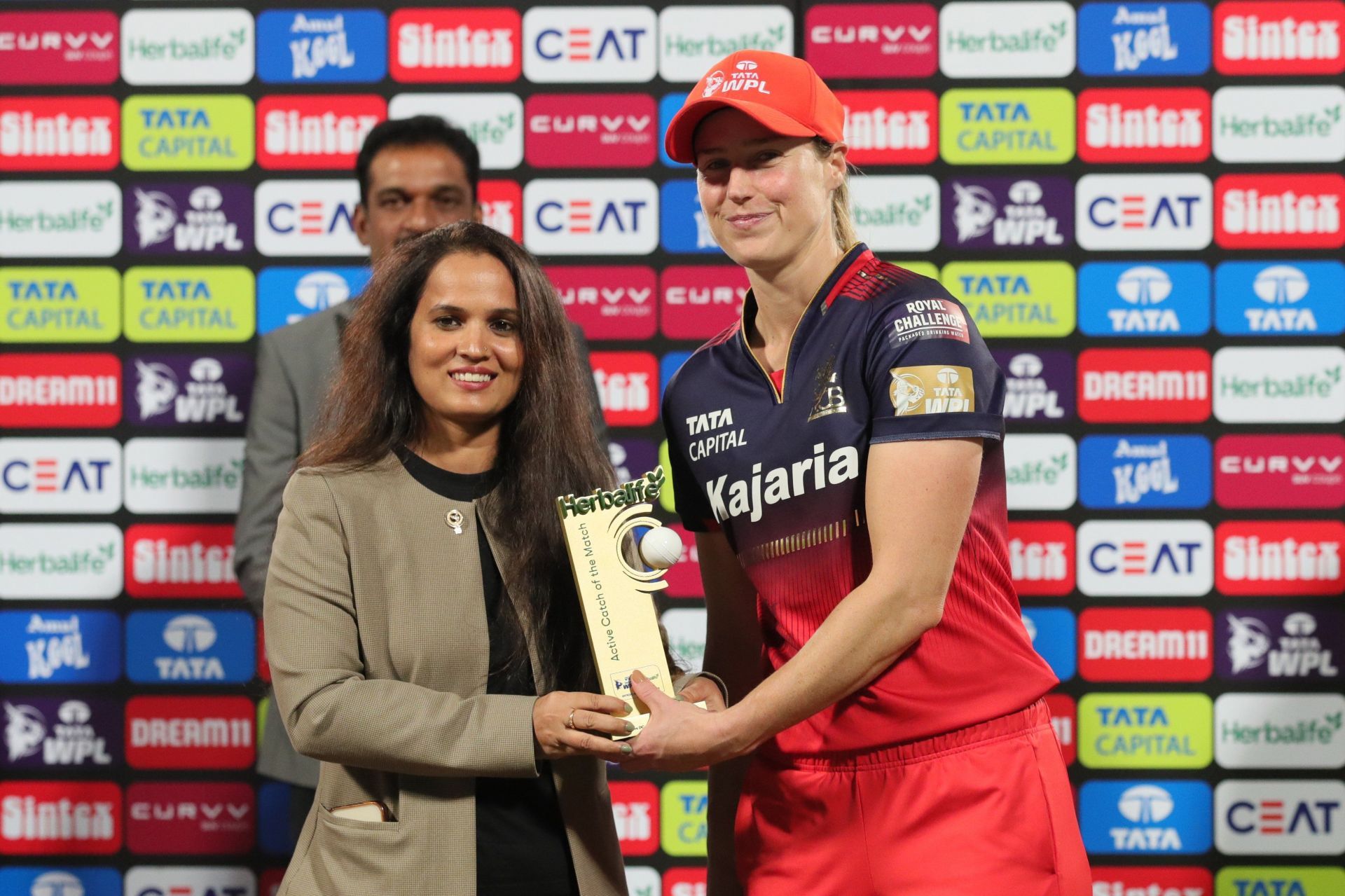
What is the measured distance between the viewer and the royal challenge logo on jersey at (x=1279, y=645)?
327cm

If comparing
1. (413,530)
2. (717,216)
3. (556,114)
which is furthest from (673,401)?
(556,114)

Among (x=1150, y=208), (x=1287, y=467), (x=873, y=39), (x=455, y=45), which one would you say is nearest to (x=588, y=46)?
(x=455, y=45)

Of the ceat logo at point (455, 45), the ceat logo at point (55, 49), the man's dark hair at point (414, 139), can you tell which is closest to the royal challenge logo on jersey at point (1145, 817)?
the man's dark hair at point (414, 139)

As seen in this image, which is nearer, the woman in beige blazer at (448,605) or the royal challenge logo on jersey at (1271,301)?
the woman in beige blazer at (448,605)

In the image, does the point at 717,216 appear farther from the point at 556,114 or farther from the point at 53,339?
the point at 53,339

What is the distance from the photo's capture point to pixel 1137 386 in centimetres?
325

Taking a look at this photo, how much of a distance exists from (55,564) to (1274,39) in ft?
11.3

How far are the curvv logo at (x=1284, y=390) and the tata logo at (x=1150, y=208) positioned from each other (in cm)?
32

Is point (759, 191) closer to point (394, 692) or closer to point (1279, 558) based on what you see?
point (394, 692)

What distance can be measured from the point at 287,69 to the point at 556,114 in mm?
709

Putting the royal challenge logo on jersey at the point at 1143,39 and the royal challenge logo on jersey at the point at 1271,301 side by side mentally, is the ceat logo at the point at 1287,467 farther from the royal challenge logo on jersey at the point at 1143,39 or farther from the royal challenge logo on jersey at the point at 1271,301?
the royal challenge logo on jersey at the point at 1143,39

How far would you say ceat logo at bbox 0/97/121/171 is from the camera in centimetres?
330

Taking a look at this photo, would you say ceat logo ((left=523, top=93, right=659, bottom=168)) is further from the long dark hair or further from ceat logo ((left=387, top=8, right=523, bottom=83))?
the long dark hair

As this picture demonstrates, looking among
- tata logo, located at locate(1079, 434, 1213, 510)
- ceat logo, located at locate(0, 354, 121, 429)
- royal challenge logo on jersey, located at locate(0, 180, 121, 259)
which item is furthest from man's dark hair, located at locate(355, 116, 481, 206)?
tata logo, located at locate(1079, 434, 1213, 510)
